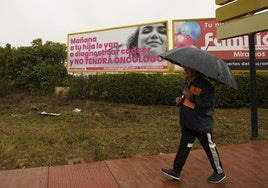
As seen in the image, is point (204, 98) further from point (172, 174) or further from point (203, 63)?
point (172, 174)

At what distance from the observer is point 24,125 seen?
8406mm

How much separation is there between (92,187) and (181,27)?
9195 mm

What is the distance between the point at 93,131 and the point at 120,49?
576 centimetres

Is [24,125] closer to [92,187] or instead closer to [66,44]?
[92,187]

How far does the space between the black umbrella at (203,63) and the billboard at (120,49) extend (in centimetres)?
750

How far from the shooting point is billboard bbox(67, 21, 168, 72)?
12320 mm

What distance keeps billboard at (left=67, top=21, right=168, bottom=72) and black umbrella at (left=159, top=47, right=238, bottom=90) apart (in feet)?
24.6

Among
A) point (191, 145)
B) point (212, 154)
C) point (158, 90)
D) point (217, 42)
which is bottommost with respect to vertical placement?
point (212, 154)

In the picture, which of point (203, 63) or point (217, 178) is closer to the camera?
point (203, 63)

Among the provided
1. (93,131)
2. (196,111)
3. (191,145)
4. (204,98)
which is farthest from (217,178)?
(93,131)

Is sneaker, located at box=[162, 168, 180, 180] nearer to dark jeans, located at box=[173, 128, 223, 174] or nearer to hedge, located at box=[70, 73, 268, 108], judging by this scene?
dark jeans, located at box=[173, 128, 223, 174]

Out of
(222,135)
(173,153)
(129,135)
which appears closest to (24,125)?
(129,135)

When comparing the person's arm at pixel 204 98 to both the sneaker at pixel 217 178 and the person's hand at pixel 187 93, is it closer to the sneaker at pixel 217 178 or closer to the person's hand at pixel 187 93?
the person's hand at pixel 187 93

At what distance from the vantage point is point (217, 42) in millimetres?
12664
